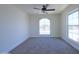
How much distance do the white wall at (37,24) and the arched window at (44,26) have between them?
280mm

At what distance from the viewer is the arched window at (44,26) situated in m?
10.8

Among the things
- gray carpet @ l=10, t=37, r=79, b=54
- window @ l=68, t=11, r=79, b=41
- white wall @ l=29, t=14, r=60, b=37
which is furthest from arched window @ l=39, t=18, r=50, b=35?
gray carpet @ l=10, t=37, r=79, b=54

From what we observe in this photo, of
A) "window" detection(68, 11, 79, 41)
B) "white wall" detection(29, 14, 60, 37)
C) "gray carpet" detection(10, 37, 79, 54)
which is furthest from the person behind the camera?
"white wall" detection(29, 14, 60, 37)

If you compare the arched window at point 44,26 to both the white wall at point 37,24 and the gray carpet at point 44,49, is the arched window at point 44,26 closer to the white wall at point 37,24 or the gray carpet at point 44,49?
the white wall at point 37,24

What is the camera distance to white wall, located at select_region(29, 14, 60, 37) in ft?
34.7

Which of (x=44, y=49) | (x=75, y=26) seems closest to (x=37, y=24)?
(x=75, y=26)

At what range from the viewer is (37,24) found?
10742 mm

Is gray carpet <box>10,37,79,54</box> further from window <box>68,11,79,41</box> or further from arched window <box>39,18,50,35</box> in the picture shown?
arched window <box>39,18,50,35</box>

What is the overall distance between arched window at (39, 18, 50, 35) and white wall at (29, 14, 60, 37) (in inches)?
11.0

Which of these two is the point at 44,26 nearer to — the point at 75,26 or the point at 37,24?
the point at 37,24
